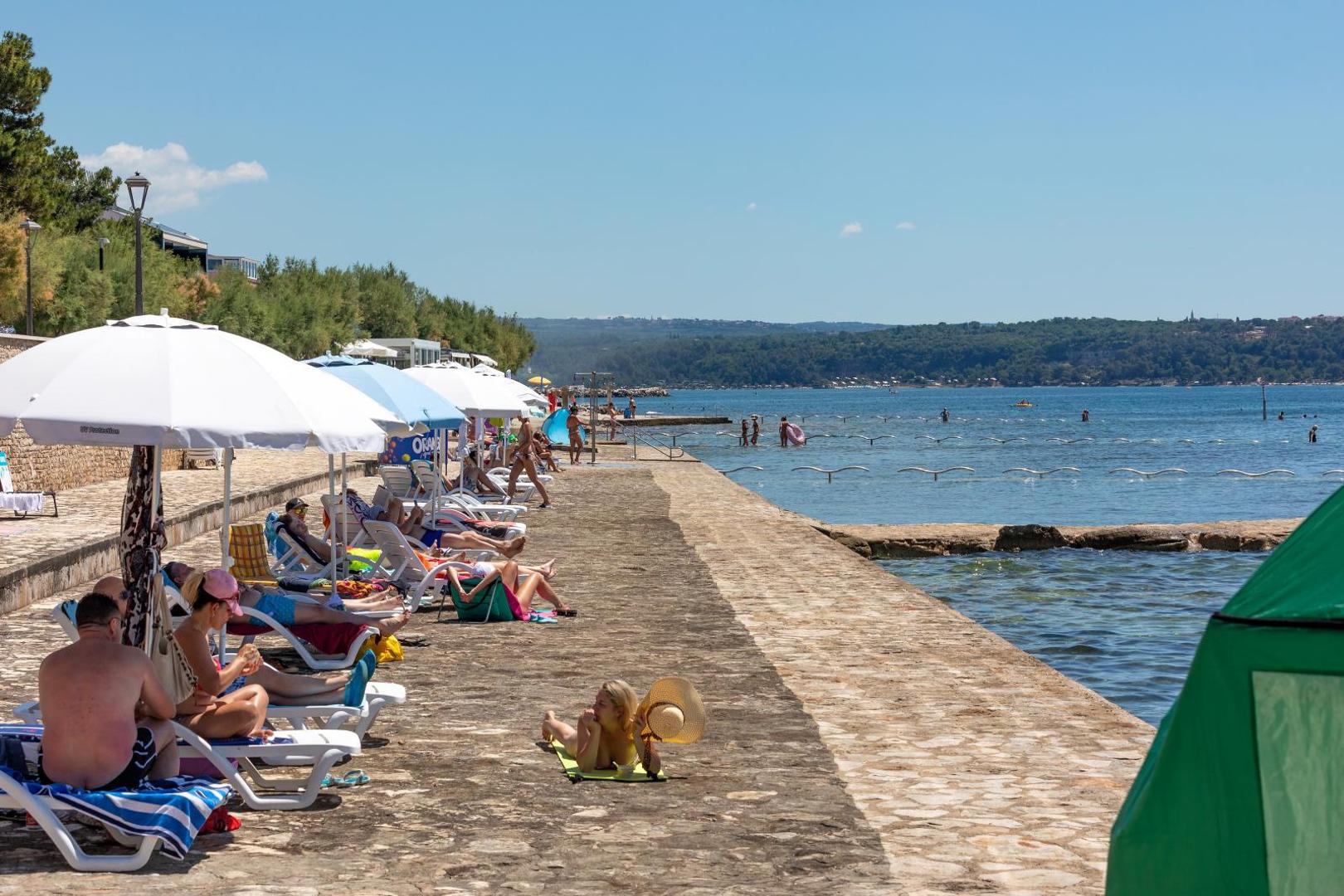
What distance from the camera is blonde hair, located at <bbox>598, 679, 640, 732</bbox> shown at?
6816 millimetres

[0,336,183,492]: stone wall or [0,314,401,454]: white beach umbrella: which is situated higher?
[0,314,401,454]: white beach umbrella

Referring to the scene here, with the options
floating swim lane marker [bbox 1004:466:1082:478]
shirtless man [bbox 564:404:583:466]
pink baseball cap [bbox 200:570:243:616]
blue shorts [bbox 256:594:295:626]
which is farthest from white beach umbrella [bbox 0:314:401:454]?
floating swim lane marker [bbox 1004:466:1082:478]

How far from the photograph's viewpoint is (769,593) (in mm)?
13727

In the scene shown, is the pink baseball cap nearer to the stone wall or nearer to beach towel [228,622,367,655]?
beach towel [228,622,367,655]

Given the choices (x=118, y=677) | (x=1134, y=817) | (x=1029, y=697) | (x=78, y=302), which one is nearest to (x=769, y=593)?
(x=1029, y=697)

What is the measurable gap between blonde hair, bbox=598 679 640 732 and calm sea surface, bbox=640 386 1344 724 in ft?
20.1

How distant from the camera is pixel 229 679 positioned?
21.3 feet

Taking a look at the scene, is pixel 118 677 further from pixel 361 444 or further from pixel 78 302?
pixel 78 302

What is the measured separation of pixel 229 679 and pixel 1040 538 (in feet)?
60.8

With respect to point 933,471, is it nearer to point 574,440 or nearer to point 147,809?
point 574,440

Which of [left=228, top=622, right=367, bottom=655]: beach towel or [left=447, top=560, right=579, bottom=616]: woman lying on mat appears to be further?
[left=447, top=560, right=579, bottom=616]: woman lying on mat

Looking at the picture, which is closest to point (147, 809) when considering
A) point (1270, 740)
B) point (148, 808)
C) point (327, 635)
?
point (148, 808)

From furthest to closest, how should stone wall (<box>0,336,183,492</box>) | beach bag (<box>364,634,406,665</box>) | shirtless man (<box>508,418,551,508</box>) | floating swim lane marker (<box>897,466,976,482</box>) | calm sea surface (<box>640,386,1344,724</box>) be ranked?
1. floating swim lane marker (<box>897,466,976,482</box>)
2. shirtless man (<box>508,418,551,508</box>)
3. stone wall (<box>0,336,183,492</box>)
4. calm sea surface (<box>640,386,1344,724</box>)
5. beach bag (<box>364,634,406,665</box>)

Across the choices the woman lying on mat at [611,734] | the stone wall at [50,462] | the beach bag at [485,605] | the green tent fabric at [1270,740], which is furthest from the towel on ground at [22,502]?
the green tent fabric at [1270,740]
